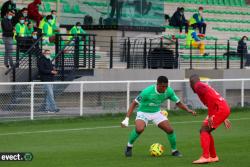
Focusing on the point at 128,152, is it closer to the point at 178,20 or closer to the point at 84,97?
the point at 84,97

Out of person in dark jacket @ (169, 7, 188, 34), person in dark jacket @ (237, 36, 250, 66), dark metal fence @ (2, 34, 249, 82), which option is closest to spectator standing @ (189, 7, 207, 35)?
person in dark jacket @ (169, 7, 188, 34)

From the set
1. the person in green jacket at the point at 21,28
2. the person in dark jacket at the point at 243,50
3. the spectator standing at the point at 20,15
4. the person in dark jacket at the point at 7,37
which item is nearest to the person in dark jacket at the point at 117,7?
the spectator standing at the point at 20,15

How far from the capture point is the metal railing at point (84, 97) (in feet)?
89.7

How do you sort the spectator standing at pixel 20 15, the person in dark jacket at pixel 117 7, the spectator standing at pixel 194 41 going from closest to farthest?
the spectator standing at pixel 20 15, the person in dark jacket at pixel 117 7, the spectator standing at pixel 194 41

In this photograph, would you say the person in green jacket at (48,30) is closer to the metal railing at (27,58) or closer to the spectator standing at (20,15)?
the spectator standing at (20,15)

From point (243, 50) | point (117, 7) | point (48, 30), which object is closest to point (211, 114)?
point (48, 30)

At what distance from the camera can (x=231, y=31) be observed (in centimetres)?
4556

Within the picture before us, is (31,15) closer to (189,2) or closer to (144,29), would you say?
(144,29)

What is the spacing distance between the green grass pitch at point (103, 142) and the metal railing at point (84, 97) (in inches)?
24.1

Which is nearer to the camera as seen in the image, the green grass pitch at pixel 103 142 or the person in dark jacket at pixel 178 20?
the green grass pitch at pixel 103 142

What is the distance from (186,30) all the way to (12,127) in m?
16.9

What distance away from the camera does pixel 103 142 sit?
2172 centimetres

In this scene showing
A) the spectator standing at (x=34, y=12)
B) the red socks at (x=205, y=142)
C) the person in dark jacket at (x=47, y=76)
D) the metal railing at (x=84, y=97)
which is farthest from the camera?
the spectator standing at (x=34, y=12)

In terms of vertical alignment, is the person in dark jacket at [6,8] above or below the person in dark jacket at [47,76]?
above
